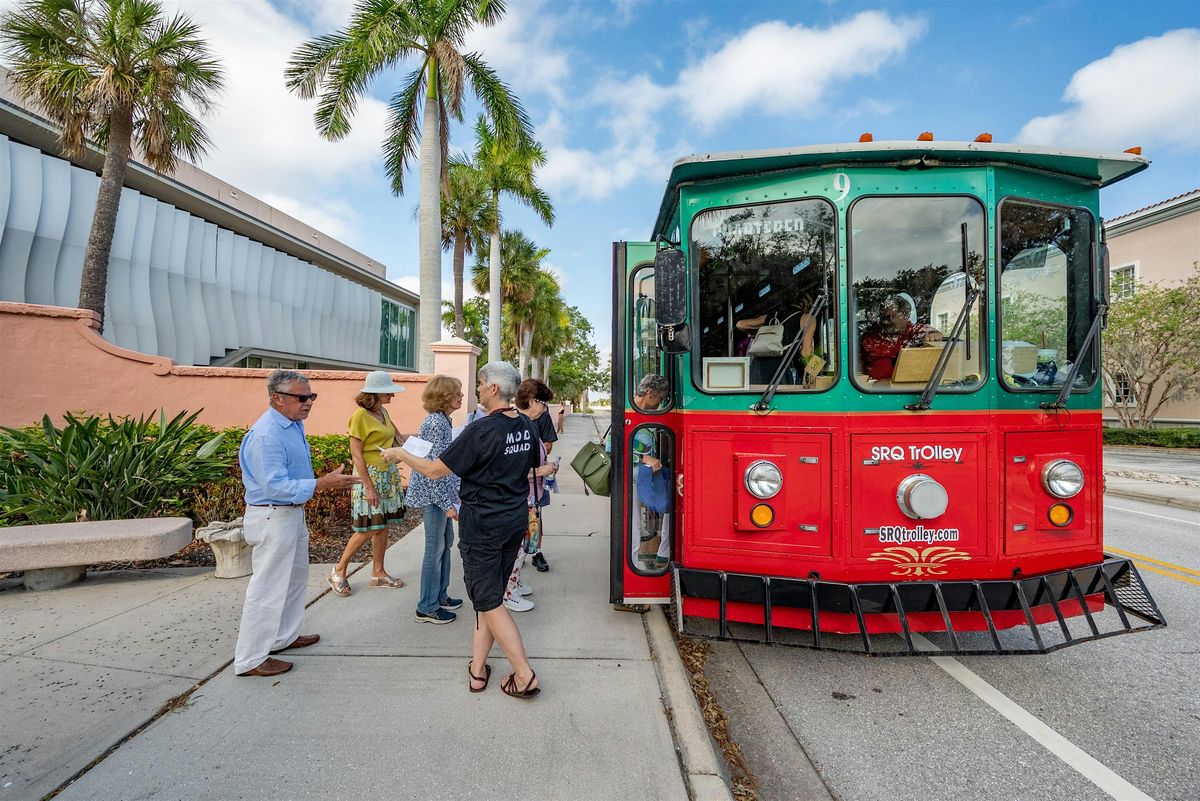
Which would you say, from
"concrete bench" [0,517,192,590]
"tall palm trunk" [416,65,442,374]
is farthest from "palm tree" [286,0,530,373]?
"concrete bench" [0,517,192,590]

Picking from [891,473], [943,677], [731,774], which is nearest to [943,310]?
[891,473]

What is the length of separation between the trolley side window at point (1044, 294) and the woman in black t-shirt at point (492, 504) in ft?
9.15

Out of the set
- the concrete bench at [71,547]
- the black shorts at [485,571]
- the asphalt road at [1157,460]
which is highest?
the black shorts at [485,571]

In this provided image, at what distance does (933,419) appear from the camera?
3068 mm

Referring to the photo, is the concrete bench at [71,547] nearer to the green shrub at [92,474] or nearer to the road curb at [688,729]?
the green shrub at [92,474]

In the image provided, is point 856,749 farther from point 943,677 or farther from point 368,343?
point 368,343

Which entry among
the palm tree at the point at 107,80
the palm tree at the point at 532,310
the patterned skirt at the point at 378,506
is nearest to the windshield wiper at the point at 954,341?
the patterned skirt at the point at 378,506

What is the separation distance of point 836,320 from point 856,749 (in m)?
2.24

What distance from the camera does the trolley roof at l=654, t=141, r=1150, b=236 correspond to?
121 inches

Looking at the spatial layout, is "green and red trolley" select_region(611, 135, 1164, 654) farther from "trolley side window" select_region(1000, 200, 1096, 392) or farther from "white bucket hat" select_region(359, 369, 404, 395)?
"white bucket hat" select_region(359, 369, 404, 395)

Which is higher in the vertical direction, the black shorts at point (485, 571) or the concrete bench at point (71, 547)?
the black shorts at point (485, 571)

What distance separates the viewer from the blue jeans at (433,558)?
400cm

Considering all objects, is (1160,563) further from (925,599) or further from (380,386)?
(380,386)

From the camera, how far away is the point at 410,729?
108 inches
